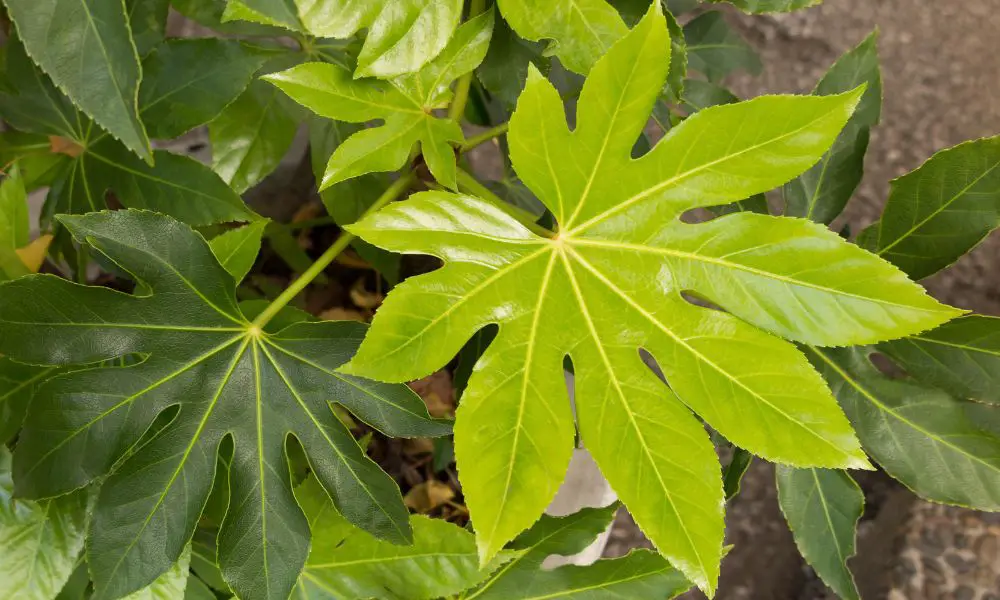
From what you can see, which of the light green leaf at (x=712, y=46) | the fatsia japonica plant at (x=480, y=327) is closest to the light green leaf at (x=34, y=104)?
the fatsia japonica plant at (x=480, y=327)

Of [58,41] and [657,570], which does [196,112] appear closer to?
[58,41]

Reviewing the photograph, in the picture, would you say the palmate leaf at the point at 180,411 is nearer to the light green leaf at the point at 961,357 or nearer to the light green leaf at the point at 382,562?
the light green leaf at the point at 382,562

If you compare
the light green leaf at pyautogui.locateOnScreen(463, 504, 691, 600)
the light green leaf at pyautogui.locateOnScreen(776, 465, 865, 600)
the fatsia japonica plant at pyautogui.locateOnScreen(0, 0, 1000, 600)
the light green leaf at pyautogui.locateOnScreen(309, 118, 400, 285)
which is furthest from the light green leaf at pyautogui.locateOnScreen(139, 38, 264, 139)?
the light green leaf at pyautogui.locateOnScreen(776, 465, 865, 600)

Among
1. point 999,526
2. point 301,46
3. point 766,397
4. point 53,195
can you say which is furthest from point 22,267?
point 999,526

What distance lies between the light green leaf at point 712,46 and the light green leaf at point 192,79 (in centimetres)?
52

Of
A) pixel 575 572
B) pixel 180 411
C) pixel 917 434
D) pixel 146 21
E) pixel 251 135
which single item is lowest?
pixel 575 572

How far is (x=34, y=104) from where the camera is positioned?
70 centimetres

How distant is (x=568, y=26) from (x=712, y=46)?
442mm

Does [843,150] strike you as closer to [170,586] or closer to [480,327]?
[480,327]

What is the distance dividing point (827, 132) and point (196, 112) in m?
0.51

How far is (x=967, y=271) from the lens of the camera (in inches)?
49.6

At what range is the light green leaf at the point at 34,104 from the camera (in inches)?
27.1

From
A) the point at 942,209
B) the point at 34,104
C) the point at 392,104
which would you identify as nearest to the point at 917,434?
the point at 942,209

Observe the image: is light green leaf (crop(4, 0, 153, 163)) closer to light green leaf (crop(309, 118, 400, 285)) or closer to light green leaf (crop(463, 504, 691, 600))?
light green leaf (crop(309, 118, 400, 285))
